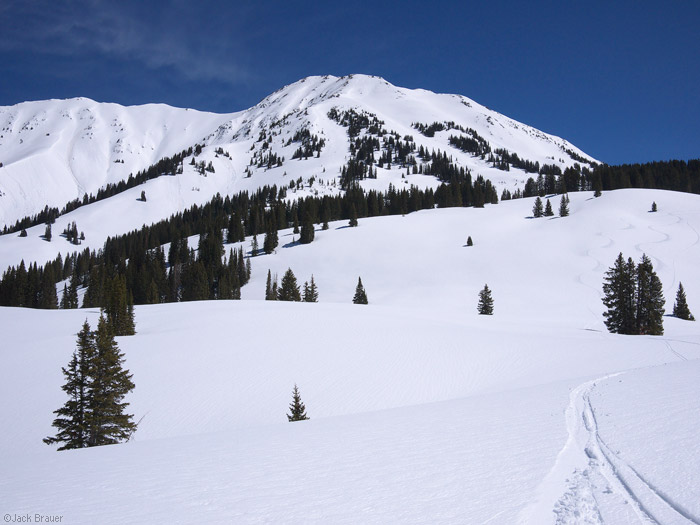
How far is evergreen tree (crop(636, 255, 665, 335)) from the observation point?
38.6 m

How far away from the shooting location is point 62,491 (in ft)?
17.6

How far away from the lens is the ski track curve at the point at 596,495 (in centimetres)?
367

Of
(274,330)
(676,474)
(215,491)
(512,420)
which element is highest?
(676,474)

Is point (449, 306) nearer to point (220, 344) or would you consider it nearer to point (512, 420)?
point (220, 344)

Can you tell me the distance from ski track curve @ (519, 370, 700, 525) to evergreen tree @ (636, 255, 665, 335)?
142 ft

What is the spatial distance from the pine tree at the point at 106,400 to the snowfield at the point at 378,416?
214 centimetres

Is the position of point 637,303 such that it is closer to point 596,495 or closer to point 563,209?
point 596,495

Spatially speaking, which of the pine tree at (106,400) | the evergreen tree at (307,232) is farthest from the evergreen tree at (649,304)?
the evergreen tree at (307,232)

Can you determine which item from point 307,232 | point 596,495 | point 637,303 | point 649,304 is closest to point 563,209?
point 637,303

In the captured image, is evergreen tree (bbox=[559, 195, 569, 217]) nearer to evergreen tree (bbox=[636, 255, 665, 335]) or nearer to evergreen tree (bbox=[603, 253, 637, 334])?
evergreen tree (bbox=[636, 255, 665, 335])

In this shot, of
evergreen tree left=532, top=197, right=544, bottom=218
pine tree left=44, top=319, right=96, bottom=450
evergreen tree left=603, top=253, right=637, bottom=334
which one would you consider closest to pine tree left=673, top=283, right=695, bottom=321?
evergreen tree left=603, top=253, right=637, bottom=334

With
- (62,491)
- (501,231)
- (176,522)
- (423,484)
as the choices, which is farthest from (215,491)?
(501,231)

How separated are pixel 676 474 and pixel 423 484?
2958 mm

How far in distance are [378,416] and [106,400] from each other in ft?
40.3
